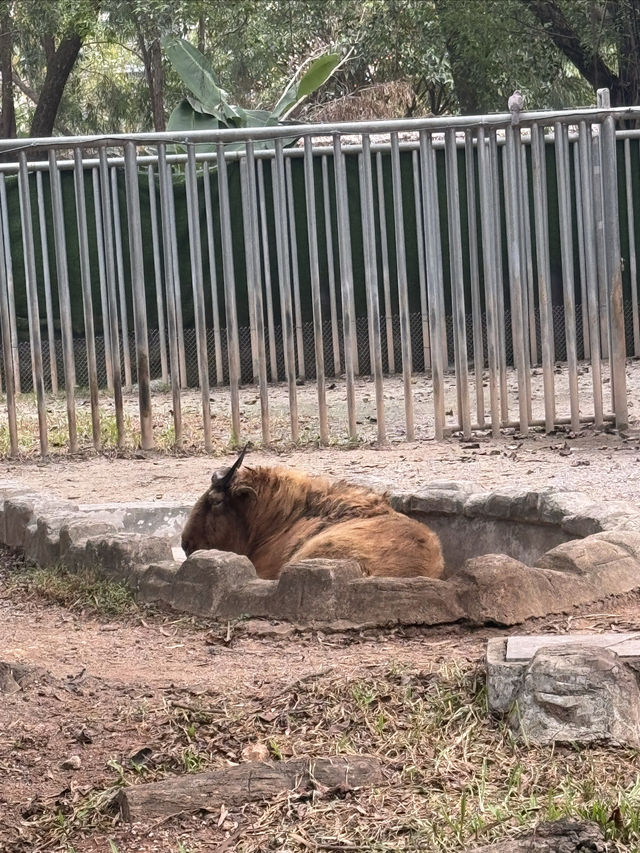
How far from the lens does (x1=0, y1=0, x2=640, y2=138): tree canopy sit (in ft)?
64.6

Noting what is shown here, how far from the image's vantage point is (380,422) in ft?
32.9

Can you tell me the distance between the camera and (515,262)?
9953 millimetres

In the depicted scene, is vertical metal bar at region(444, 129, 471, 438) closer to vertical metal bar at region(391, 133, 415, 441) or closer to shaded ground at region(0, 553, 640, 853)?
vertical metal bar at region(391, 133, 415, 441)

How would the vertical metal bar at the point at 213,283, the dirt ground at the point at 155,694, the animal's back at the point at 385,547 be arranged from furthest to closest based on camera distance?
the vertical metal bar at the point at 213,283 < the animal's back at the point at 385,547 < the dirt ground at the point at 155,694

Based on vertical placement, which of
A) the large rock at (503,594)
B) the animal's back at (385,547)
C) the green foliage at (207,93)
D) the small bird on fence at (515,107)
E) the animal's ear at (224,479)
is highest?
the green foliage at (207,93)

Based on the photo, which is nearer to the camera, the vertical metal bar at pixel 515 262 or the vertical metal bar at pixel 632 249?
the vertical metal bar at pixel 515 262

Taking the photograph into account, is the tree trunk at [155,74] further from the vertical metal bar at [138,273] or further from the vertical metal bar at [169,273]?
the vertical metal bar at [169,273]

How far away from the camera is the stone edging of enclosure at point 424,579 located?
484 centimetres

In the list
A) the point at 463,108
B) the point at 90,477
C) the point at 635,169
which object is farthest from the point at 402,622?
the point at 463,108

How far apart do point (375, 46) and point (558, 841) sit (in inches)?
902

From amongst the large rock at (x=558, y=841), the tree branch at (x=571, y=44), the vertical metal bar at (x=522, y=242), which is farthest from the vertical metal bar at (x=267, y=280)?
the large rock at (x=558, y=841)

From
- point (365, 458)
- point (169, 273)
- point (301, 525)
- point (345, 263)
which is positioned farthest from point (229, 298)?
point (301, 525)

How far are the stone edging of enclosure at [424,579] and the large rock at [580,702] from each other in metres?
1.05

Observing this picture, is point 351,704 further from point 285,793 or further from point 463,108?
point 463,108
